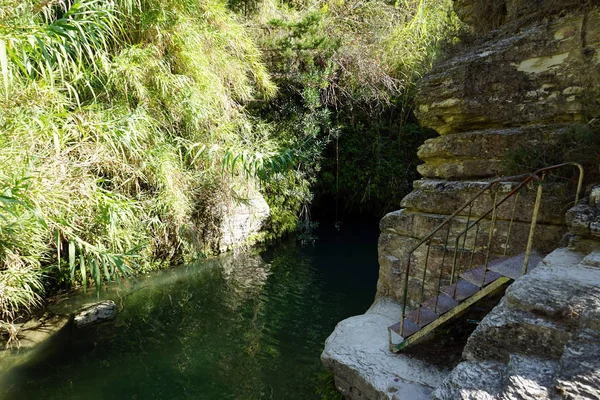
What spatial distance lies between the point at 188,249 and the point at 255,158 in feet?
7.21

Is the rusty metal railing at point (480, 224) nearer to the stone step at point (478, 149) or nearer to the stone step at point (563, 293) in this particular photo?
the stone step at point (478, 149)

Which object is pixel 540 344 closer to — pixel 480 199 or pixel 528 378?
Answer: pixel 528 378

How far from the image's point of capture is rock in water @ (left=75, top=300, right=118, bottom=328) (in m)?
4.23

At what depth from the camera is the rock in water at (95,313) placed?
4.23 metres

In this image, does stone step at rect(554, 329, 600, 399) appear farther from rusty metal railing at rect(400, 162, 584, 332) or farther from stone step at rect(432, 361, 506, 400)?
rusty metal railing at rect(400, 162, 584, 332)

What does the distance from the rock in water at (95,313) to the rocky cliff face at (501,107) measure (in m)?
3.40

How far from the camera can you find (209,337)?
420 cm

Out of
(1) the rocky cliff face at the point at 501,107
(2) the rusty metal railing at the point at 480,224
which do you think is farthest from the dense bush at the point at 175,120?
(2) the rusty metal railing at the point at 480,224

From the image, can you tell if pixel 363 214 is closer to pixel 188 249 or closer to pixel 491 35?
pixel 188 249

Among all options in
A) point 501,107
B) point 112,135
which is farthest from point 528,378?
point 112,135

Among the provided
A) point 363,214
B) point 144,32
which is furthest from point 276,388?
point 363,214

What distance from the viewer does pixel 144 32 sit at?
4.79m

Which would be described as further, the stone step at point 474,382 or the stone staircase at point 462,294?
the stone staircase at point 462,294

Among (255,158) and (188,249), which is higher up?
(255,158)
